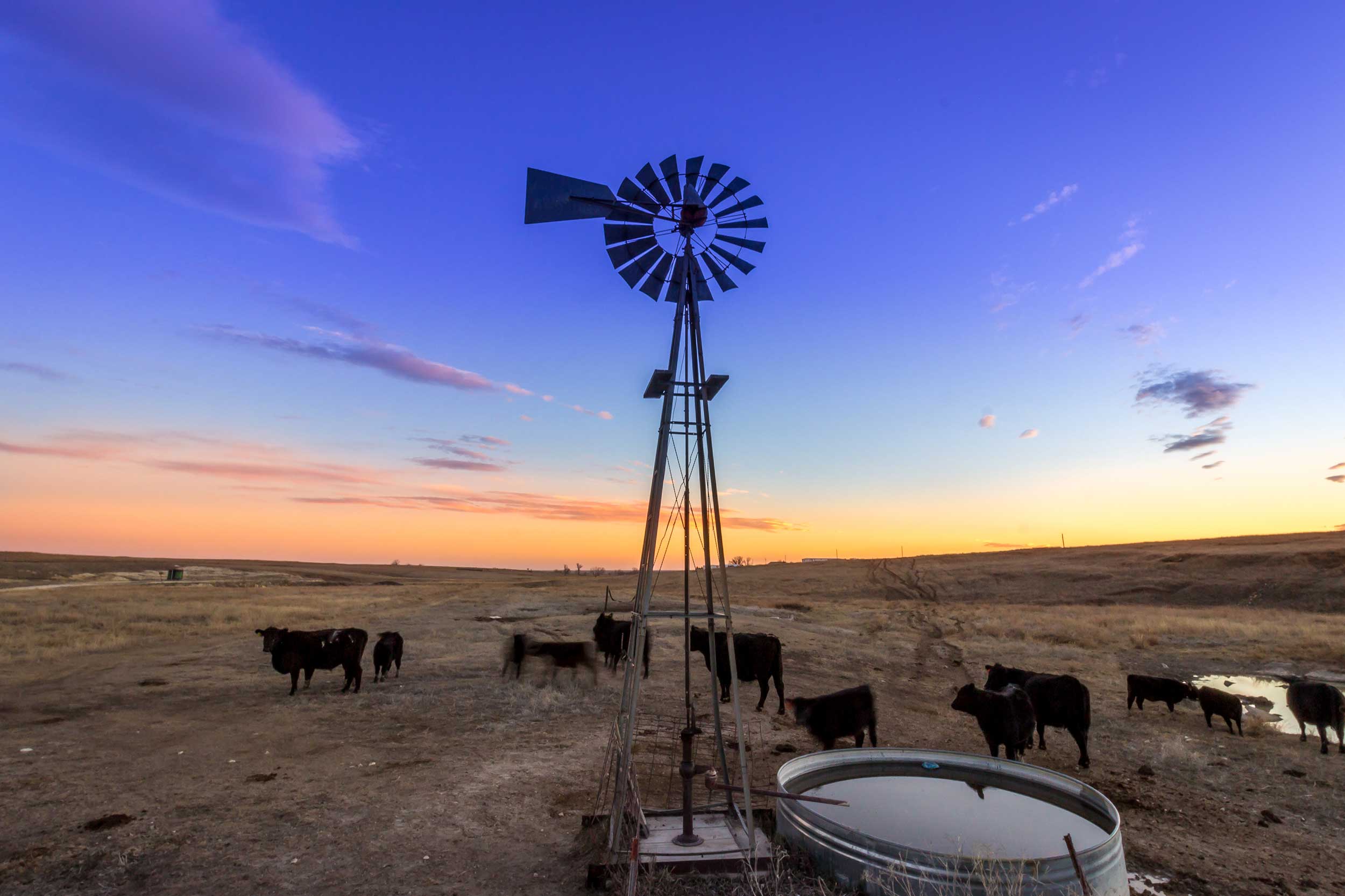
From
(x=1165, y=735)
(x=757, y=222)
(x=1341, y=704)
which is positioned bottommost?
(x=1165, y=735)

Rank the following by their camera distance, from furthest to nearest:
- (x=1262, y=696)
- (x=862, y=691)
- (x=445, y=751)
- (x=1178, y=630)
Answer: (x=1178, y=630) → (x=1262, y=696) → (x=862, y=691) → (x=445, y=751)

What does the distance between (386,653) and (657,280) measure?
13.4 meters

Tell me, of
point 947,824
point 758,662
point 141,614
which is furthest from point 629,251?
point 141,614

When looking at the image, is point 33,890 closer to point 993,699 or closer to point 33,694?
point 33,694

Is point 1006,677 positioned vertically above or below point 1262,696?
above

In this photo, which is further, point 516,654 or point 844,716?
point 516,654

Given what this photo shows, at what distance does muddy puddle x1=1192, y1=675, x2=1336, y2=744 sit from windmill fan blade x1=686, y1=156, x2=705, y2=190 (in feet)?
55.5

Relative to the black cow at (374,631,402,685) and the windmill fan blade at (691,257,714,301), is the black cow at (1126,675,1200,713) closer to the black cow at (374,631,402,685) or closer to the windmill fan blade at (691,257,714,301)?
the windmill fan blade at (691,257,714,301)

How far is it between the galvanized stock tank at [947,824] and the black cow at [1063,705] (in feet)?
10.4

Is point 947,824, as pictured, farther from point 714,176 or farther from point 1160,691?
point 1160,691

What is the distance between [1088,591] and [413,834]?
56.7 meters

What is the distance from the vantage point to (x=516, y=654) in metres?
17.7

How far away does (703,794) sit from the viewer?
33.3ft

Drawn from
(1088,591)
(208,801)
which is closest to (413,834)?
(208,801)
